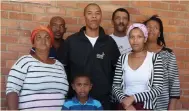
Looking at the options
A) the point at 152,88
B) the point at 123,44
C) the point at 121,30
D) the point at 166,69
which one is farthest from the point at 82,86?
the point at 121,30

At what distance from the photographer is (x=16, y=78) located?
10.9 feet

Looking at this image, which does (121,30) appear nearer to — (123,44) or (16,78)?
(123,44)

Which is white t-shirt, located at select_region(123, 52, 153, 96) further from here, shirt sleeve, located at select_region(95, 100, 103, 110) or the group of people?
shirt sleeve, located at select_region(95, 100, 103, 110)

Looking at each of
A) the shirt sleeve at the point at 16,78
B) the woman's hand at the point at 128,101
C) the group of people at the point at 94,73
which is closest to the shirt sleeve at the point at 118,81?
the group of people at the point at 94,73

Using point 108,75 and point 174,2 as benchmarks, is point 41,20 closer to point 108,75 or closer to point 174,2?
point 108,75

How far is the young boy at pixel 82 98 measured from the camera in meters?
3.54

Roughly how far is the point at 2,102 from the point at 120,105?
168 cm

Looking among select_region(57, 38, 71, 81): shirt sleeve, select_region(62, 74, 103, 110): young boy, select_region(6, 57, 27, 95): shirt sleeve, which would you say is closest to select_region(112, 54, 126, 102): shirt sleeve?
select_region(62, 74, 103, 110): young boy

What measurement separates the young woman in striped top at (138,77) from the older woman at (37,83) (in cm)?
57

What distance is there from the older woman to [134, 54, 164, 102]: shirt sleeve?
2.50ft

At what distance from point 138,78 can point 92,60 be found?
2.02 feet

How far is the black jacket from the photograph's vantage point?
12.5ft

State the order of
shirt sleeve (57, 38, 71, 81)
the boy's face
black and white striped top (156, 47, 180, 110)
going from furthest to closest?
shirt sleeve (57, 38, 71, 81), black and white striped top (156, 47, 180, 110), the boy's face

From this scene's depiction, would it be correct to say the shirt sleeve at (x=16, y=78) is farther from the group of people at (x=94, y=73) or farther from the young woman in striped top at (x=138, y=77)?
the young woman in striped top at (x=138, y=77)
